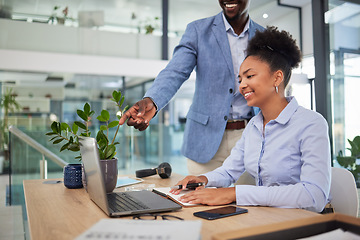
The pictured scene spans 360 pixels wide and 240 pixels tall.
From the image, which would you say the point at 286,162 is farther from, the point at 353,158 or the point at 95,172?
the point at 353,158

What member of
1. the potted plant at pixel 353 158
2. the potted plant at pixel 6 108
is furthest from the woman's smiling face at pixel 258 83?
the potted plant at pixel 6 108

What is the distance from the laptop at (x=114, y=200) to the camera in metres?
0.95

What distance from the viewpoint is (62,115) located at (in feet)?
19.3

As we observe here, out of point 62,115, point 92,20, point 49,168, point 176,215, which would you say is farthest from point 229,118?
point 92,20

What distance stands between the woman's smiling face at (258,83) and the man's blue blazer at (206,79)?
1.00 feet

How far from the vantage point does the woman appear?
1103mm

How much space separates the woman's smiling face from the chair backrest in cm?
43

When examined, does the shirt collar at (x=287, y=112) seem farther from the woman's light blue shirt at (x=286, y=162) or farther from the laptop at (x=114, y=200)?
the laptop at (x=114, y=200)

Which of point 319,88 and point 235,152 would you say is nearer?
point 235,152

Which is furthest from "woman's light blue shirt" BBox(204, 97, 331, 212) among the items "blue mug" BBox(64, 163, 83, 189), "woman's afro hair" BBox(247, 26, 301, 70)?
"blue mug" BBox(64, 163, 83, 189)

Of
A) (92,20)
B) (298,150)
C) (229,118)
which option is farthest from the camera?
(92,20)

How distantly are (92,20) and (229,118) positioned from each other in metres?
5.24

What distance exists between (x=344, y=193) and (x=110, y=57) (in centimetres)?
524

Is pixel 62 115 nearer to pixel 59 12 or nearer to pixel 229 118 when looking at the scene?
pixel 59 12
